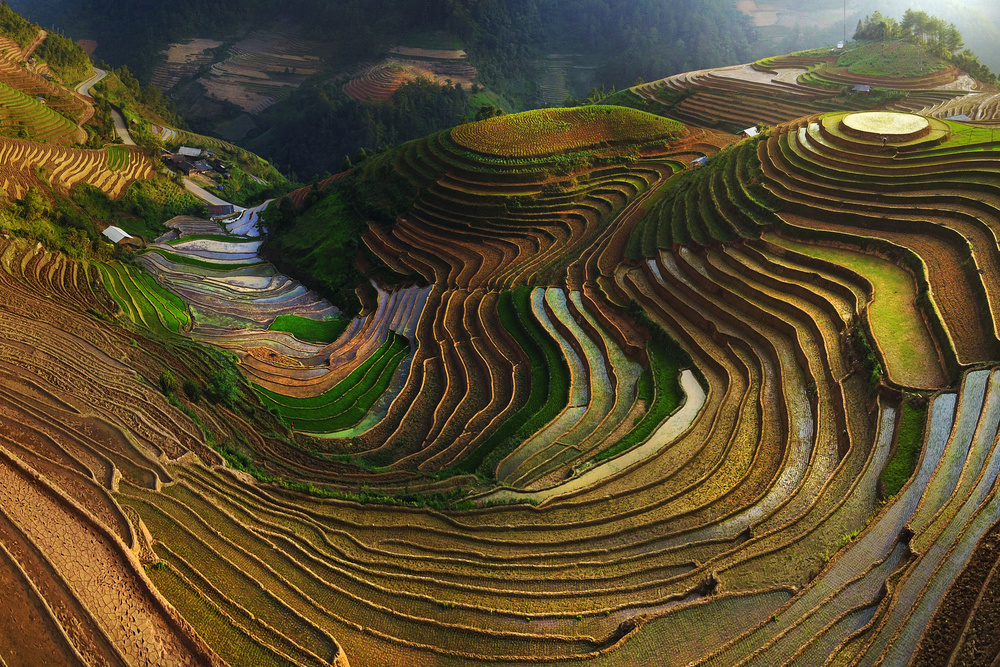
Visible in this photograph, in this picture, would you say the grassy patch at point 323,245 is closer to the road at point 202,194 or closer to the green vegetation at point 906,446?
the road at point 202,194

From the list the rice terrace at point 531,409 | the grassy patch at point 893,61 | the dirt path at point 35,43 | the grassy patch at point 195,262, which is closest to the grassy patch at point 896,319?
the rice terrace at point 531,409

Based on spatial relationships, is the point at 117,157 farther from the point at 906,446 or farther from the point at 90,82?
the point at 906,446

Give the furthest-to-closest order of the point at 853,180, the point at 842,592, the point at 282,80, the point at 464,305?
the point at 282,80, the point at 464,305, the point at 853,180, the point at 842,592

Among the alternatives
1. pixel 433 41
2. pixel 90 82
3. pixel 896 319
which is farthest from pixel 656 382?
pixel 433 41

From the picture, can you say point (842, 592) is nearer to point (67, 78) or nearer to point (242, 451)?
point (242, 451)

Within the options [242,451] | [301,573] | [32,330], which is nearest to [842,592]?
[301,573]

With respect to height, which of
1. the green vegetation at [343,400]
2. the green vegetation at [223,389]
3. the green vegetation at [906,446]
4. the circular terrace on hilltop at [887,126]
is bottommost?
the green vegetation at [343,400]
